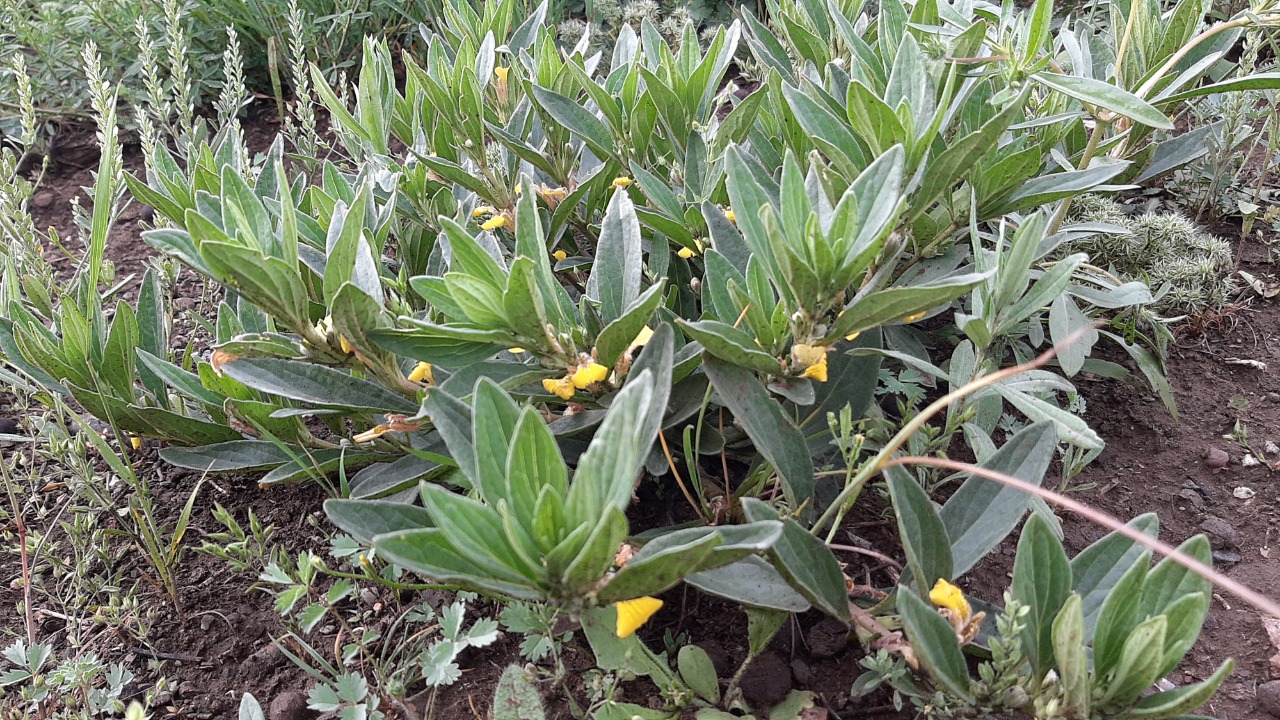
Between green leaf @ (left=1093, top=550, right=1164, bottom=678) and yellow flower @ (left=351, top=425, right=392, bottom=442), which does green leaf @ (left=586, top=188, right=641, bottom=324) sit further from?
green leaf @ (left=1093, top=550, right=1164, bottom=678)

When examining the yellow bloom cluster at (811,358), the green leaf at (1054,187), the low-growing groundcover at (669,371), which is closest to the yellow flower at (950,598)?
the low-growing groundcover at (669,371)

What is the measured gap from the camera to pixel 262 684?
5.42 ft

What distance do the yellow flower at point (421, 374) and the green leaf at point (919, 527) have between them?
756 millimetres

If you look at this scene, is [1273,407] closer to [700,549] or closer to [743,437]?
[743,437]

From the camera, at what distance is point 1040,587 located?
3.98 feet

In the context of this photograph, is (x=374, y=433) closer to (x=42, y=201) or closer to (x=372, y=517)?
(x=372, y=517)

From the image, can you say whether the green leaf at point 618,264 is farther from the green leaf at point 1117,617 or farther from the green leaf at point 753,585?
the green leaf at point 1117,617

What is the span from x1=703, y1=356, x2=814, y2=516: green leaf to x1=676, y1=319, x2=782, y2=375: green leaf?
0.07ft

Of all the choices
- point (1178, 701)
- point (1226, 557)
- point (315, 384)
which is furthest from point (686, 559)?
point (1226, 557)

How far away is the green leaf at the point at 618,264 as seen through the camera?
4.85ft

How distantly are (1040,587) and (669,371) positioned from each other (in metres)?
0.57

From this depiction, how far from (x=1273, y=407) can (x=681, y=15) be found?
243 centimetres

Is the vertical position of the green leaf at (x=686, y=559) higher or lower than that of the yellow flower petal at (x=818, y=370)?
lower

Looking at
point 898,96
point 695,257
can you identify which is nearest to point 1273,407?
point 898,96
